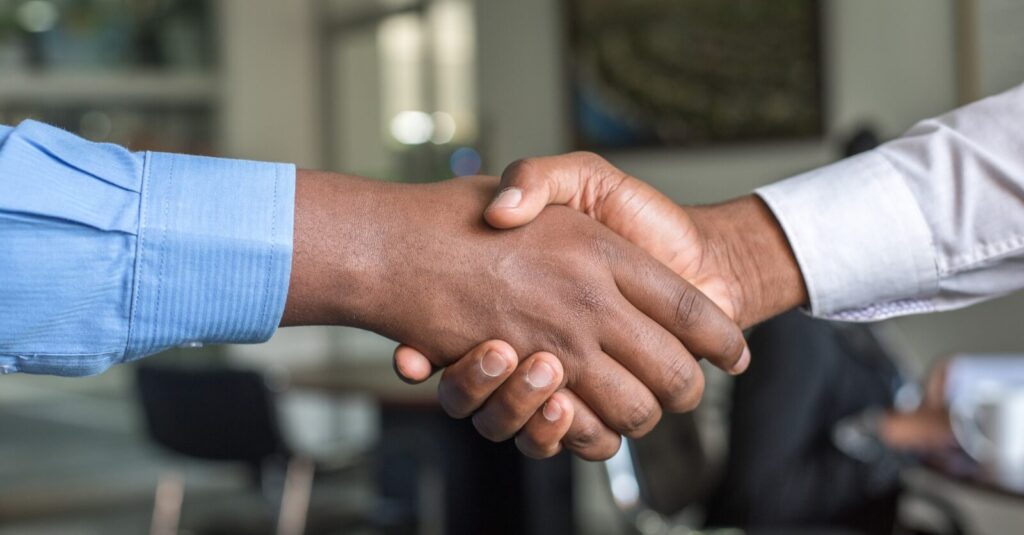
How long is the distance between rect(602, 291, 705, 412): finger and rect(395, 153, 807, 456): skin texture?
3.0 inches

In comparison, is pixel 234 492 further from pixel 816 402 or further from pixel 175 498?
pixel 816 402

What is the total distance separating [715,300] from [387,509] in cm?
302

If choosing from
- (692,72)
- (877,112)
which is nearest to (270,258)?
(877,112)

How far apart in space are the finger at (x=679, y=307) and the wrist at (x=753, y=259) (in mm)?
88

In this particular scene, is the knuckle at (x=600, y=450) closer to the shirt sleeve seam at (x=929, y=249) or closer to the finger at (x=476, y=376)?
the finger at (x=476, y=376)

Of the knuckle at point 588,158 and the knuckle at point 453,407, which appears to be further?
the knuckle at point 588,158

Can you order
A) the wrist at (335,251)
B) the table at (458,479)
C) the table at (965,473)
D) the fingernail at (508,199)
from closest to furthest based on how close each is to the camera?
1. the wrist at (335,251)
2. the fingernail at (508,199)
3. the table at (965,473)
4. the table at (458,479)

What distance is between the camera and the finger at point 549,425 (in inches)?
56.9

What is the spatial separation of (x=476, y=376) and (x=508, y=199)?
22cm

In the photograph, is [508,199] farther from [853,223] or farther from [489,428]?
[853,223]

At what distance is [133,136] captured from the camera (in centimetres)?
701

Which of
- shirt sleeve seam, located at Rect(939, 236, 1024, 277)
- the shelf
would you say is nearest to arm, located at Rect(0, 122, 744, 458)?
shirt sleeve seam, located at Rect(939, 236, 1024, 277)

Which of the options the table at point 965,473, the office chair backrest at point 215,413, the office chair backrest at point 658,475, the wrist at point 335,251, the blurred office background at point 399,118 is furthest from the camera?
the blurred office background at point 399,118

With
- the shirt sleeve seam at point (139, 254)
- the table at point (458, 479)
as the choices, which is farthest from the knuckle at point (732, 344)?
the table at point (458, 479)
